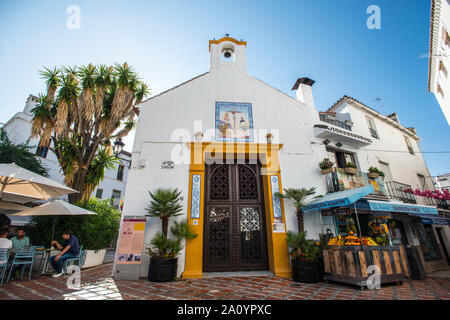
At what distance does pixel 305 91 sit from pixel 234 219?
6.98 metres

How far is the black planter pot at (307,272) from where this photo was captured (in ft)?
16.8

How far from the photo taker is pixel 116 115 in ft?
27.0

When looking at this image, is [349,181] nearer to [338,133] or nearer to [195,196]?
[338,133]

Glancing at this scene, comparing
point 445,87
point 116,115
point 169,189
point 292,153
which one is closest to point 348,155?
point 292,153

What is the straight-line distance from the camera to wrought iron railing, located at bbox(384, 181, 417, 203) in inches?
403

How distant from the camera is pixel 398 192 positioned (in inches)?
414

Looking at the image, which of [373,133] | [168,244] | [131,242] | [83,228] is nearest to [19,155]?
[83,228]

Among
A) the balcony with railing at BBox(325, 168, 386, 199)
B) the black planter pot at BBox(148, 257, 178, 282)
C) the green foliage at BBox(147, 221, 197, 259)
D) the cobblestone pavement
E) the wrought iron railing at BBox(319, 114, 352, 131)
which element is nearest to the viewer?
the cobblestone pavement

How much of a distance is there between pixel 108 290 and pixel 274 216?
4.81 m

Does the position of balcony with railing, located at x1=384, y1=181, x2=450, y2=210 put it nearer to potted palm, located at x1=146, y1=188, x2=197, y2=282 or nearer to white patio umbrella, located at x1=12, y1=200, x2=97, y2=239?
potted palm, located at x1=146, y1=188, x2=197, y2=282

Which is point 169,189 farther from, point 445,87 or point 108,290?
point 445,87

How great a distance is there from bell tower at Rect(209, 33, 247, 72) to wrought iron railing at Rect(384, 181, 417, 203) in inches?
374

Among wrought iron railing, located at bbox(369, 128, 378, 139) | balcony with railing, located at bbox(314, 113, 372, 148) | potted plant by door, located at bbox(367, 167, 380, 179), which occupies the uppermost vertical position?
wrought iron railing, located at bbox(369, 128, 378, 139)

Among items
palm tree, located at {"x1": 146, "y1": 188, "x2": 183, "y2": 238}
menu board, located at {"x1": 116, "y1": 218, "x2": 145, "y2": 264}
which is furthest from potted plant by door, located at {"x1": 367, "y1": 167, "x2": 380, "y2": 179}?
menu board, located at {"x1": 116, "y1": 218, "x2": 145, "y2": 264}
